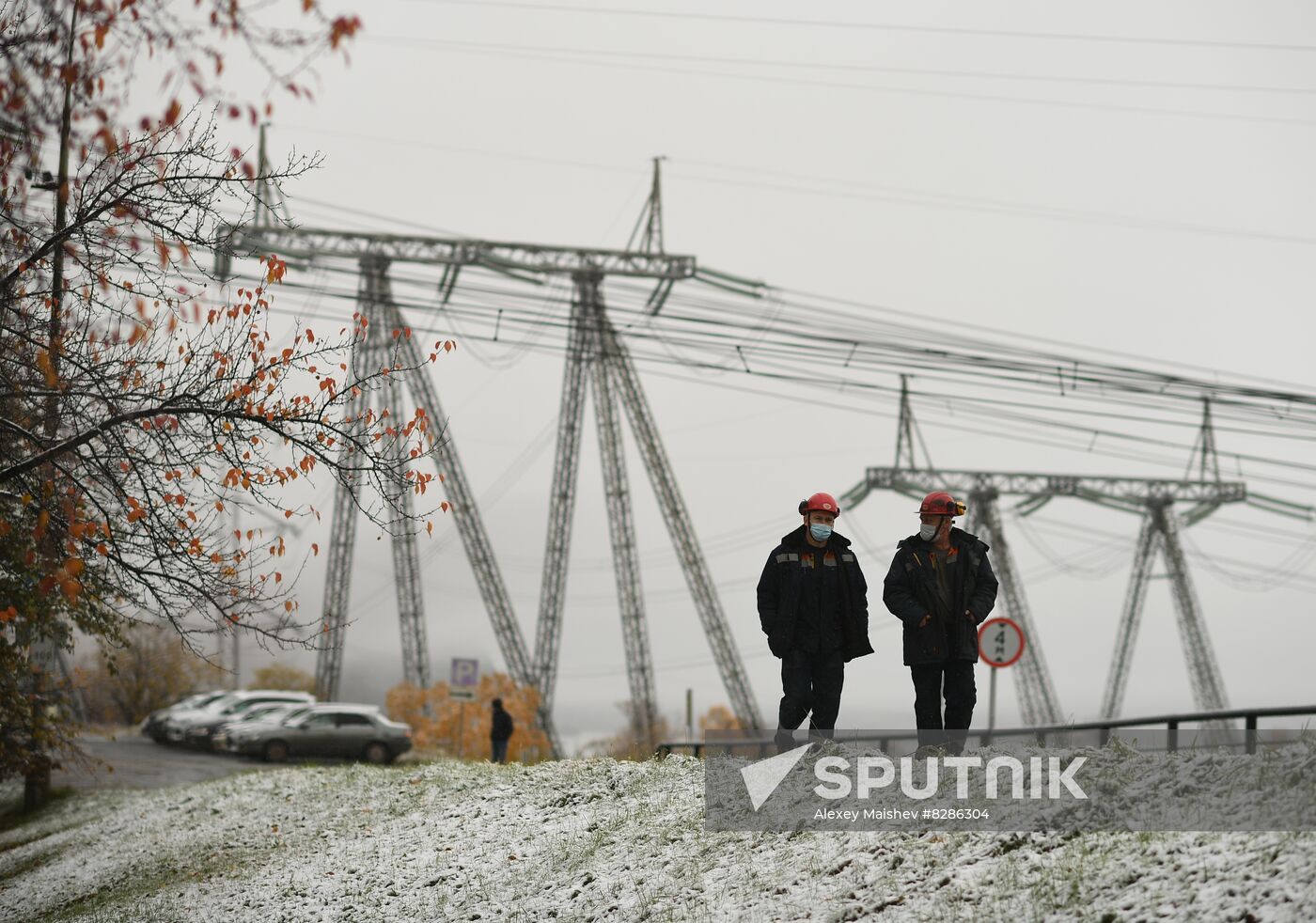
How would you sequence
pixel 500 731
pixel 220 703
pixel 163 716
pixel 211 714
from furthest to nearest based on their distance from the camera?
pixel 220 703
pixel 163 716
pixel 211 714
pixel 500 731

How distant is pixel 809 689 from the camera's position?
9.98 meters

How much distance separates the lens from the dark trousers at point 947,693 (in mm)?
9656

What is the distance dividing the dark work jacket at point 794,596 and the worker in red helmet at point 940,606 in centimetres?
27

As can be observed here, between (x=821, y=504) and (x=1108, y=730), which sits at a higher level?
(x=821, y=504)

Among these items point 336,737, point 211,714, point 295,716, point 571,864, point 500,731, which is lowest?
point 336,737

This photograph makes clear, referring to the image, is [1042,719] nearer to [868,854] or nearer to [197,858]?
[197,858]

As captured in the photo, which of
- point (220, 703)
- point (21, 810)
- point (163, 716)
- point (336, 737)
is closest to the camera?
point (21, 810)

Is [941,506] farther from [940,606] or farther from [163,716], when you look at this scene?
[163,716]

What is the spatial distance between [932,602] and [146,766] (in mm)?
26944

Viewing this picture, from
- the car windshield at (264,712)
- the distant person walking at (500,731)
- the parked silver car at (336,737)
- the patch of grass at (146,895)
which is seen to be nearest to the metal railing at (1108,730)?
the patch of grass at (146,895)

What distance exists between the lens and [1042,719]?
195 ft

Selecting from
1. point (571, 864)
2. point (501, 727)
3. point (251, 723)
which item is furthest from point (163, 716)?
point (571, 864)

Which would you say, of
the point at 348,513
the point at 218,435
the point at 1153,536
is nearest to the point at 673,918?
the point at 218,435

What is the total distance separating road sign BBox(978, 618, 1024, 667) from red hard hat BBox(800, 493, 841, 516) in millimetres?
8176
